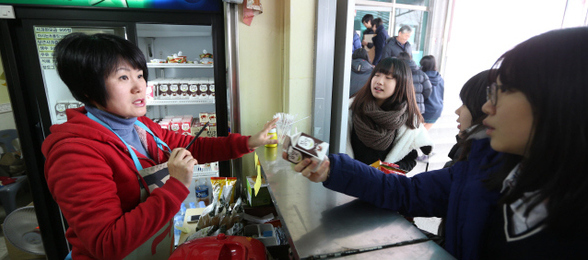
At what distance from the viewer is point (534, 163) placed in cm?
62

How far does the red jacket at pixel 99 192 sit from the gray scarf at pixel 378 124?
4.54 feet

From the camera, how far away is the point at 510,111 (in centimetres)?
64

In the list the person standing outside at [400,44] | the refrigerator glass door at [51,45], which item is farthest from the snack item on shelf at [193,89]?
the person standing outside at [400,44]

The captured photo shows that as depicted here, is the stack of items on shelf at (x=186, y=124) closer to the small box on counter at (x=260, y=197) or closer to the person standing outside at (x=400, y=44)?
the small box on counter at (x=260, y=197)

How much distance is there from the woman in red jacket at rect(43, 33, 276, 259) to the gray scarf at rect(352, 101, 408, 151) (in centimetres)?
131

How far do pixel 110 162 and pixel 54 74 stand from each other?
234 centimetres

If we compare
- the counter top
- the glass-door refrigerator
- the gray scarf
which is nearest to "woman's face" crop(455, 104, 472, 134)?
the gray scarf

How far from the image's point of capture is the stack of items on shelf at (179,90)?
8.84ft

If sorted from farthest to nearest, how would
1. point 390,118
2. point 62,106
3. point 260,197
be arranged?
1. point 62,106
2. point 390,118
3. point 260,197

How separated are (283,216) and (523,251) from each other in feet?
2.09

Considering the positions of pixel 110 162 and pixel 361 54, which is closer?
pixel 110 162

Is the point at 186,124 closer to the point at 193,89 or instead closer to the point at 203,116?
the point at 203,116

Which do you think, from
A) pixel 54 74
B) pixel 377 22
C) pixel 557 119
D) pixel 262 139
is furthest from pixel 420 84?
pixel 54 74

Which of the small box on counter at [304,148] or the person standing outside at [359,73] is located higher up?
→ the person standing outside at [359,73]
